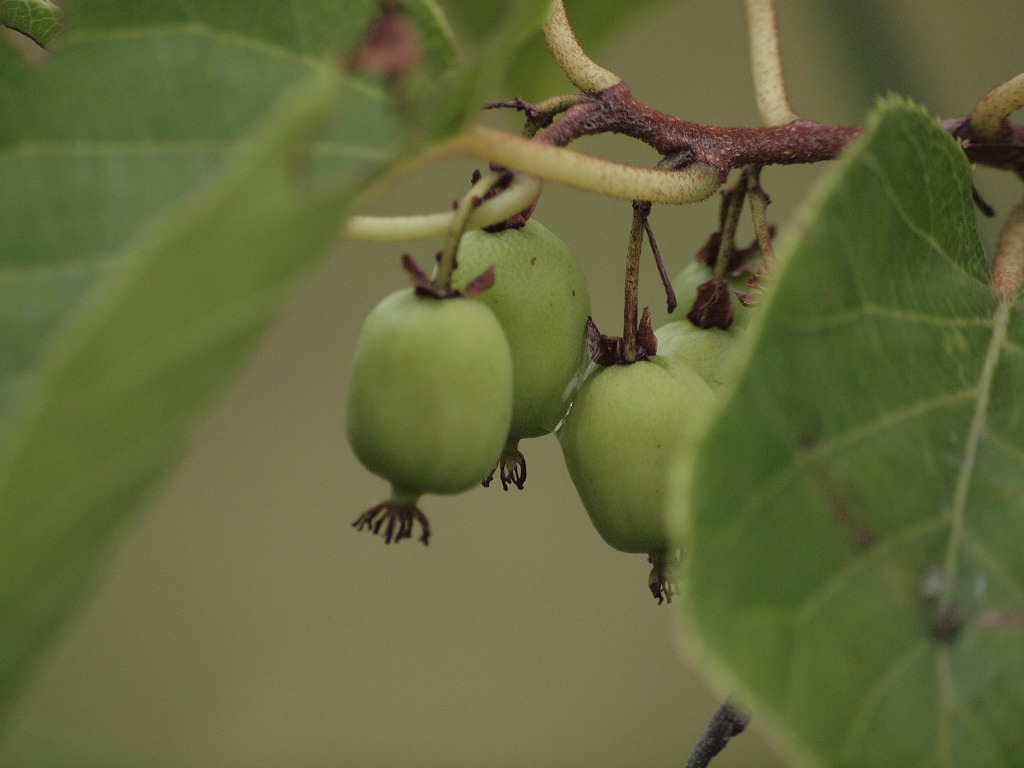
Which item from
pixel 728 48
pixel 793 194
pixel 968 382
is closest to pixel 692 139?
pixel 968 382

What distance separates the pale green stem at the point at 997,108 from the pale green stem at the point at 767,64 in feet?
0.30

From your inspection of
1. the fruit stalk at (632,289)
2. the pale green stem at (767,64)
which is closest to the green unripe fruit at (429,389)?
the fruit stalk at (632,289)

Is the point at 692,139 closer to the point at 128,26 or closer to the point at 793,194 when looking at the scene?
the point at 128,26

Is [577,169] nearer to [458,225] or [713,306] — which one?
[458,225]

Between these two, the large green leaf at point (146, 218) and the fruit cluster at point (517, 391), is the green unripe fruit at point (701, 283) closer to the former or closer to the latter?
the fruit cluster at point (517, 391)

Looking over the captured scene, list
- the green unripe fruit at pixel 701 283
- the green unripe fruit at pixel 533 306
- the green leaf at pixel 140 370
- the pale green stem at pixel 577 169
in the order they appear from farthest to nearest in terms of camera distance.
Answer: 1. the green unripe fruit at pixel 701 283
2. the green unripe fruit at pixel 533 306
3. the pale green stem at pixel 577 169
4. the green leaf at pixel 140 370

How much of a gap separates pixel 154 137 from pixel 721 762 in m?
2.04

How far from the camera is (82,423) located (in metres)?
0.27

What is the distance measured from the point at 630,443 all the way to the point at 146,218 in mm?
236

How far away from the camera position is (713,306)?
1.98 feet

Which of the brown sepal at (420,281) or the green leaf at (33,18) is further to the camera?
the green leaf at (33,18)

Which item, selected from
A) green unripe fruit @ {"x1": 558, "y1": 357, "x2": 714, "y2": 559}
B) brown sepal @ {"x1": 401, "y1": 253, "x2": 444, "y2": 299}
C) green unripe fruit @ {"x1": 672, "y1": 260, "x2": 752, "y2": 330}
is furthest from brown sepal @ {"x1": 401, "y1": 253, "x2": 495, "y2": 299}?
green unripe fruit @ {"x1": 672, "y1": 260, "x2": 752, "y2": 330}

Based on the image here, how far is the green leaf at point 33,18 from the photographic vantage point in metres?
0.58

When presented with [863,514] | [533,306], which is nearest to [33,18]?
[533,306]
